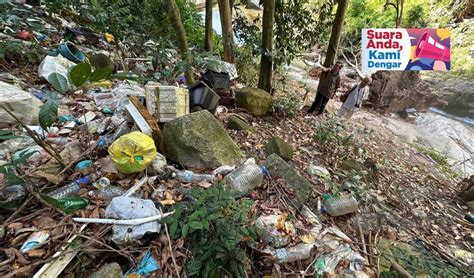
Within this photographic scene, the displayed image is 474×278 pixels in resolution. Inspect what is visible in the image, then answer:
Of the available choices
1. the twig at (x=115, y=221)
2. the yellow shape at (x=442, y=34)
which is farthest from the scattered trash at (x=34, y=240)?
the yellow shape at (x=442, y=34)

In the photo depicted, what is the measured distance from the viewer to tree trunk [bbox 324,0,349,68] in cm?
377

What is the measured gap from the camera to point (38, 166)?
153 cm

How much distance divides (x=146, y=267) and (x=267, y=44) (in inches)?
121

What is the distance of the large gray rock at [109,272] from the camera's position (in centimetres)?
115

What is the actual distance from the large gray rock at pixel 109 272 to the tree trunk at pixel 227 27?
3.46 meters

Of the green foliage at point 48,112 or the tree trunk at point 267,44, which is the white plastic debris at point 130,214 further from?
the tree trunk at point 267,44

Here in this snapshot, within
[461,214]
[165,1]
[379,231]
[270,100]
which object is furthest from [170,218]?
[461,214]

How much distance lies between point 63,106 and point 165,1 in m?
1.46

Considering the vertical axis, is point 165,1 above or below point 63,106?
above

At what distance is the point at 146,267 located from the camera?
1215mm

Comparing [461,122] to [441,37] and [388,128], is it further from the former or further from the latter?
[441,37]

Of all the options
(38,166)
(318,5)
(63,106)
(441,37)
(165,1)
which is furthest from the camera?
(318,5)

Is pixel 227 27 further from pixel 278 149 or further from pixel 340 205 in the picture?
pixel 340 205

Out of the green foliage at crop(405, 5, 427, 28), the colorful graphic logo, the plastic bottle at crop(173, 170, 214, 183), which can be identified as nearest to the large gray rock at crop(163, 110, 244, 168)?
the plastic bottle at crop(173, 170, 214, 183)
